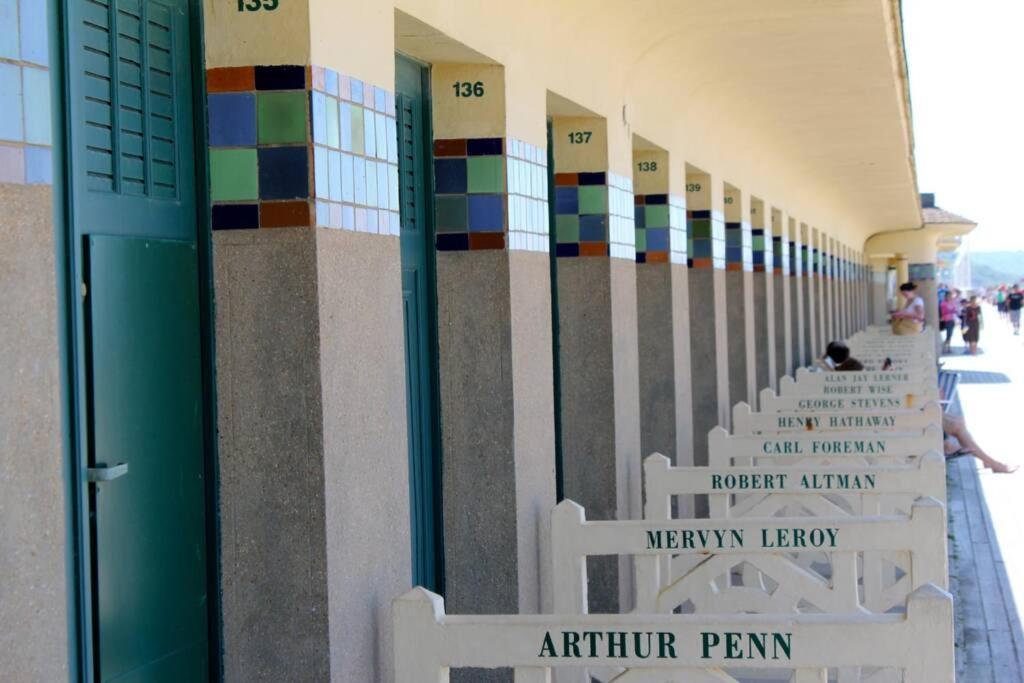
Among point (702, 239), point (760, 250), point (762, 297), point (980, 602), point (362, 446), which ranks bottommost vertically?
point (980, 602)

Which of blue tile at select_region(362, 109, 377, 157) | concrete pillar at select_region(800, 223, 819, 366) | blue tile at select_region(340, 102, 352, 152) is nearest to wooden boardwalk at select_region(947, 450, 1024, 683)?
blue tile at select_region(362, 109, 377, 157)

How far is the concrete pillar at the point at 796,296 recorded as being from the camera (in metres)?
17.3

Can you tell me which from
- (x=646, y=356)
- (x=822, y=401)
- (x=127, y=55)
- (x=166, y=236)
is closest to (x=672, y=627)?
(x=166, y=236)

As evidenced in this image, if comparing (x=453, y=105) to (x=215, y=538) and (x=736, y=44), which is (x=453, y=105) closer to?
(x=215, y=538)

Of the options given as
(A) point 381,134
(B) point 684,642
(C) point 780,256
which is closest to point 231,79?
(A) point 381,134

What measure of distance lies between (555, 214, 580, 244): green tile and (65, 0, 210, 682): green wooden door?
3.69 metres

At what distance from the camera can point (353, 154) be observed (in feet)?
12.8

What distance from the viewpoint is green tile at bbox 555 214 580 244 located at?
282 inches

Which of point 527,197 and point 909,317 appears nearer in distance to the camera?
point 527,197

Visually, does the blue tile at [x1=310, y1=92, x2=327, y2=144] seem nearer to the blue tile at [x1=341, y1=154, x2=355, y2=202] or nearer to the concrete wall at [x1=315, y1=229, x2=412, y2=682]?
the blue tile at [x1=341, y1=154, x2=355, y2=202]

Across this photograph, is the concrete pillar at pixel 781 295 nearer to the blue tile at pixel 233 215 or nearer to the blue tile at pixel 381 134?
the blue tile at pixel 381 134

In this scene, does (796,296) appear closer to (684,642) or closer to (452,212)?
(452,212)

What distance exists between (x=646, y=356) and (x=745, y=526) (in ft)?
14.1

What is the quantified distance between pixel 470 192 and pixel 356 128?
1.45 meters
